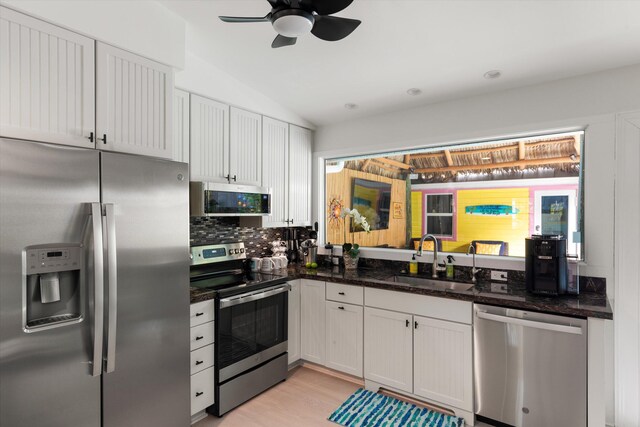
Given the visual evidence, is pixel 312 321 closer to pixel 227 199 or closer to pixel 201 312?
pixel 201 312

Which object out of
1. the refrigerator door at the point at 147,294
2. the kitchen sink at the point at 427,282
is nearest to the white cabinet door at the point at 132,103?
the refrigerator door at the point at 147,294

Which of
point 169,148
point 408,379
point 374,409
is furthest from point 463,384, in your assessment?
point 169,148

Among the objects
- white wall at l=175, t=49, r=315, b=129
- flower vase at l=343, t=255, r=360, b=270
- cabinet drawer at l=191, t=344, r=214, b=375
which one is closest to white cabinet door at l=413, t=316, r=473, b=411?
flower vase at l=343, t=255, r=360, b=270

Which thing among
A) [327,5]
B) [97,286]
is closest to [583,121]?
[327,5]

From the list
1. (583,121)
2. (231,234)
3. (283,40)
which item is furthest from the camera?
(231,234)

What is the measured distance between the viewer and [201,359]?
2.47 metres

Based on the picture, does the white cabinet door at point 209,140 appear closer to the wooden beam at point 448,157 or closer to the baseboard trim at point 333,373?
the baseboard trim at point 333,373

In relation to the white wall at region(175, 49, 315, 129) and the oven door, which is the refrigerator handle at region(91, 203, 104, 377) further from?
the white wall at region(175, 49, 315, 129)

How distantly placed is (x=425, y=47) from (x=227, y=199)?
1931 mm

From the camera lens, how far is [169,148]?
232 centimetres

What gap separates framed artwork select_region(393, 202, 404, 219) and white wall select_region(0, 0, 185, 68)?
3162mm

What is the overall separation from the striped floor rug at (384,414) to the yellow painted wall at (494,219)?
5.44ft

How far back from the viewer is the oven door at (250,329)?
8.53 feet

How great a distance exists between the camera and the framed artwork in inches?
183
